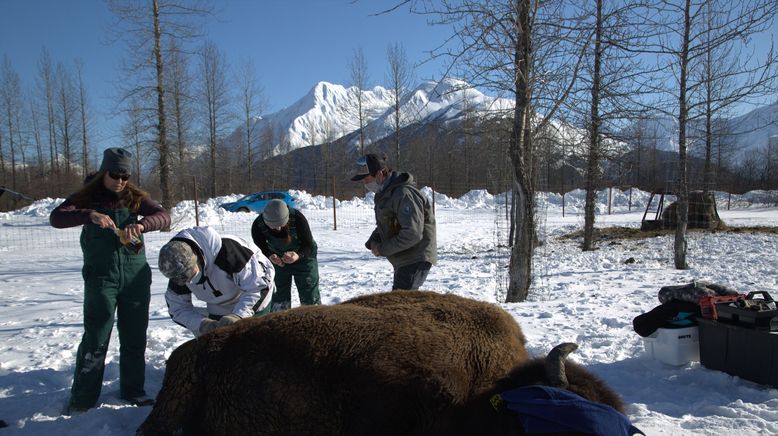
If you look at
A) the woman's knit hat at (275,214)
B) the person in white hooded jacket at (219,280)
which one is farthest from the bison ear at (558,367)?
the woman's knit hat at (275,214)

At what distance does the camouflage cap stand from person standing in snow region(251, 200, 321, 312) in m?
1.74

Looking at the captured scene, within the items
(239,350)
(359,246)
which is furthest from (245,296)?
(359,246)

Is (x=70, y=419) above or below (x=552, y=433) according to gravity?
below

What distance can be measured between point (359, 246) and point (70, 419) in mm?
10616

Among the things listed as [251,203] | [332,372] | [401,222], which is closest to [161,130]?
[251,203]

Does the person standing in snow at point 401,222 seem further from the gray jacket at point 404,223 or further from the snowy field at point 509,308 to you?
the snowy field at point 509,308

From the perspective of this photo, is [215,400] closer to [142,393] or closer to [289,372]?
[289,372]

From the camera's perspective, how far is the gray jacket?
3.95m

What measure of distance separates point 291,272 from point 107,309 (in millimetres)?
1795

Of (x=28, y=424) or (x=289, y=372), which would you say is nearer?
(x=289, y=372)

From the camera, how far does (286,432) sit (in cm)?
207

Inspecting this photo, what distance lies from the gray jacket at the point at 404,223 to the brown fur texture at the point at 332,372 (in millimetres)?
1522

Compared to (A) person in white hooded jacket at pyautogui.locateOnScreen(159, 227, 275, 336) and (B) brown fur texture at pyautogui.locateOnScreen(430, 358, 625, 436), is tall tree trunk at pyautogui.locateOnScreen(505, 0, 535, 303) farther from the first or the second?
(B) brown fur texture at pyautogui.locateOnScreen(430, 358, 625, 436)

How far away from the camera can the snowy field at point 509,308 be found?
321cm
